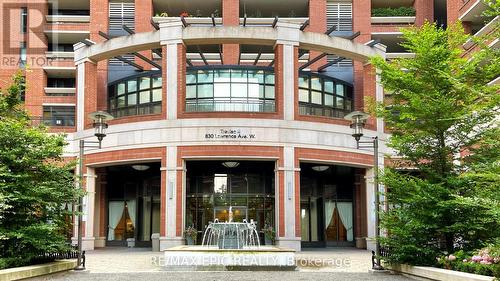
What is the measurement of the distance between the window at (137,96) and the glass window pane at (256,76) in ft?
17.2

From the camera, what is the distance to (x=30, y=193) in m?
17.3

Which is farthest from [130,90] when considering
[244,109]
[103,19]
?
[103,19]

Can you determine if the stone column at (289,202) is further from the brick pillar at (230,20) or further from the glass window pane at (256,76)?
the brick pillar at (230,20)

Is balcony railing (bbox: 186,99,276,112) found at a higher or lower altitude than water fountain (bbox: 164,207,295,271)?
higher

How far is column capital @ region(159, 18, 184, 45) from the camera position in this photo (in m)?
30.2

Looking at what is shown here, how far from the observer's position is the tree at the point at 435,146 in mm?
16094

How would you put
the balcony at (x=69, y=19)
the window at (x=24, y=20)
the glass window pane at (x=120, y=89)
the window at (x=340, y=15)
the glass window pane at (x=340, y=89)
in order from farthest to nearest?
the window at (x=24, y=20)
the balcony at (x=69, y=19)
the window at (x=340, y=15)
the glass window pane at (x=340, y=89)
the glass window pane at (x=120, y=89)

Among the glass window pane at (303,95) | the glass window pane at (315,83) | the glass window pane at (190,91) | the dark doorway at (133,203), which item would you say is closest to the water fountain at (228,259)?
the glass window pane at (190,91)

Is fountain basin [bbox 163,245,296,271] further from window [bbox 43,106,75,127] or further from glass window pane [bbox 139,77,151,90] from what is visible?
window [bbox 43,106,75,127]

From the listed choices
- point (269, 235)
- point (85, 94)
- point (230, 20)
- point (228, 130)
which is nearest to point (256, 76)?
point (228, 130)

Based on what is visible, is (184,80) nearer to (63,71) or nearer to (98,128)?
(98,128)

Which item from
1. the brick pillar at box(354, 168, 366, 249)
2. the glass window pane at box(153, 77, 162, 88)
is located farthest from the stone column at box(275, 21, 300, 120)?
the brick pillar at box(354, 168, 366, 249)

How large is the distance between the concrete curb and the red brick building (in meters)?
10.3

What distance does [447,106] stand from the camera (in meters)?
16.5
